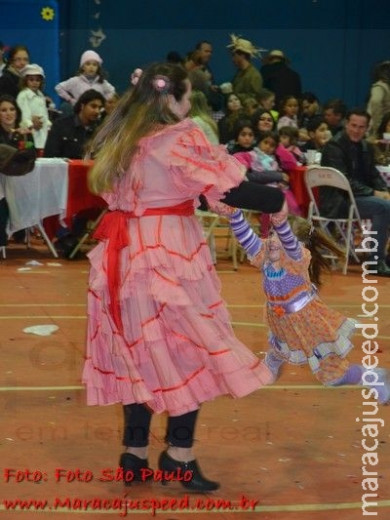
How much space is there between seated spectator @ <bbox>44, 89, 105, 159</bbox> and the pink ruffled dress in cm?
673

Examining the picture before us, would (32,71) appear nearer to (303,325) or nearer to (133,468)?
(303,325)

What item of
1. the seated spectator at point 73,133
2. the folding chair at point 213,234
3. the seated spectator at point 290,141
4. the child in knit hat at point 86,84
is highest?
the child in knit hat at point 86,84

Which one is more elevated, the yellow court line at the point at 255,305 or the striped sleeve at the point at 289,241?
the striped sleeve at the point at 289,241

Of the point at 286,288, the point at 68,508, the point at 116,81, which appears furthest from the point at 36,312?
the point at 116,81

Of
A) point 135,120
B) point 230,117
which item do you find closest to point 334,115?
point 230,117

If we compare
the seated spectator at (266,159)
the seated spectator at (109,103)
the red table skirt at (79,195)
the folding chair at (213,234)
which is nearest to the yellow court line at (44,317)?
the folding chair at (213,234)

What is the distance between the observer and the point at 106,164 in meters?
4.55

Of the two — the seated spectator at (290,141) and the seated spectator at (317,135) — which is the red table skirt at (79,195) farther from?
the seated spectator at (317,135)

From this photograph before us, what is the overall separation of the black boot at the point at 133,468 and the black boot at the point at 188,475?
0.31 feet

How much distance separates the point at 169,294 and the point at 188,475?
78 cm

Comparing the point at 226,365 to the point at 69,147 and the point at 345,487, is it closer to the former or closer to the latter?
the point at 345,487

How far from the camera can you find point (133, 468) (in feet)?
15.8

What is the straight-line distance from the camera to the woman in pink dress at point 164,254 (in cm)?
452

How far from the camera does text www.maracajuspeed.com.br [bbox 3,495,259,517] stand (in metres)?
4.55
